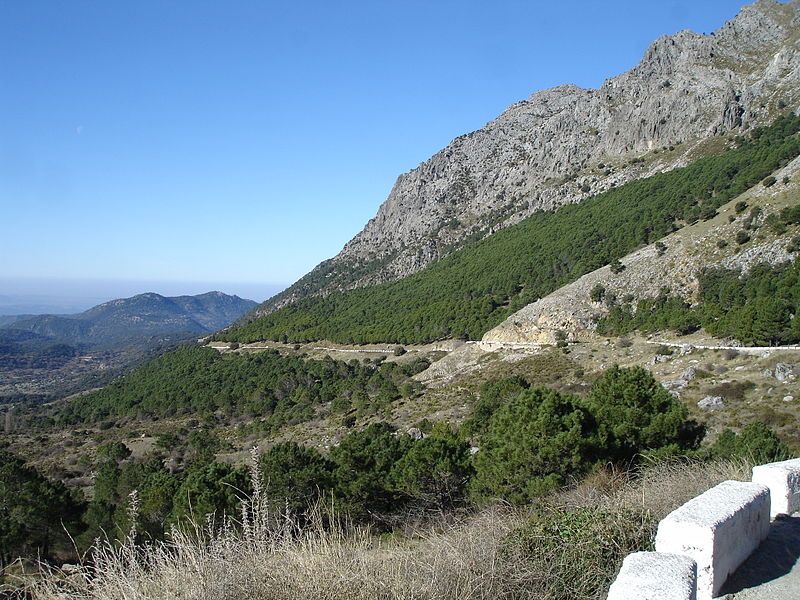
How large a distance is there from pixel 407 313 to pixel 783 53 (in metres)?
54.9

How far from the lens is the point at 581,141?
9081 cm

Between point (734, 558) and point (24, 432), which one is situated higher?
point (734, 558)

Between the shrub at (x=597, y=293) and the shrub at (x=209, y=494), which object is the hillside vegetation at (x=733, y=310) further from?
the shrub at (x=209, y=494)

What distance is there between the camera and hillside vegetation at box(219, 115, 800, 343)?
51.8m

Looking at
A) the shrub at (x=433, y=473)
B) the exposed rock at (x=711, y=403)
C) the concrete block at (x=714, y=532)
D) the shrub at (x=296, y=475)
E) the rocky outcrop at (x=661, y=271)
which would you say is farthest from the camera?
the rocky outcrop at (x=661, y=271)

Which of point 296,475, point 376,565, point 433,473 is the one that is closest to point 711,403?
point 433,473

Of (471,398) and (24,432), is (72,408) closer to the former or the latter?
(24,432)

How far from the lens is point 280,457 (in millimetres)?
15492

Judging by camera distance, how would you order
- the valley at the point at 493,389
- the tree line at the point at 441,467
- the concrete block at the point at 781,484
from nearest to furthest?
1. the valley at the point at 493,389
2. the concrete block at the point at 781,484
3. the tree line at the point at 441,467

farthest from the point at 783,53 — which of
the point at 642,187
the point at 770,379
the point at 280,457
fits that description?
the point at 280,457

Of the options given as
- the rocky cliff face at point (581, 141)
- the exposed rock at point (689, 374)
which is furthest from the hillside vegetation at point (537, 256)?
the exposed rock at point (689, 374)

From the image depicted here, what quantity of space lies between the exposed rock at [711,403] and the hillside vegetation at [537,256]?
97.3ft

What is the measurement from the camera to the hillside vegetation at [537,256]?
170ft

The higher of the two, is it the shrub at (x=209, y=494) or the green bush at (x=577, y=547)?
the green bush at (x=577, y=547)
